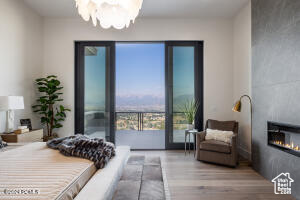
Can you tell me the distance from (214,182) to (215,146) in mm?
801

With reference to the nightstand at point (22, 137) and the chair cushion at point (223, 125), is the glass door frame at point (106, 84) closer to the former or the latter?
the nightstand at point (22, 137)

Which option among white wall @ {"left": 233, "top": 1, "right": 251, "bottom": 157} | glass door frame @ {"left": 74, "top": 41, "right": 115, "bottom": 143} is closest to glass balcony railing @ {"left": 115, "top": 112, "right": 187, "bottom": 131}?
glass door frame @ {"left": 74, "top": 41, "right": 115, "bottom": 143}

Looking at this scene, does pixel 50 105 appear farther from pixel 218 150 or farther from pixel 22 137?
pixel 218 150

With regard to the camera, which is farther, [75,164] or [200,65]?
[200,65]

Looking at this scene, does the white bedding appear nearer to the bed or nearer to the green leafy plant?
the bed

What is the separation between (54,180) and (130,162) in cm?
115

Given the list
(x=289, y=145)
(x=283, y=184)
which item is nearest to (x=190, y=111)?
(x=289, y=145)

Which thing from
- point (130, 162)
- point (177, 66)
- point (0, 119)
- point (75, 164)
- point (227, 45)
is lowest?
point (130, 162)

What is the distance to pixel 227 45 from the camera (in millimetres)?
4430

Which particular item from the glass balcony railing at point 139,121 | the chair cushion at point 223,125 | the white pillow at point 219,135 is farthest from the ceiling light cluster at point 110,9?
the glass balcony railing at point 139,121

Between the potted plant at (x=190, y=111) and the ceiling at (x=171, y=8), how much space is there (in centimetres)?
199

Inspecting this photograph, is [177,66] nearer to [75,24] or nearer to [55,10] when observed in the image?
[75,24]

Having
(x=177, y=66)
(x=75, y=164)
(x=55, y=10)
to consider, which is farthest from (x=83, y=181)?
(x=55, y=10)

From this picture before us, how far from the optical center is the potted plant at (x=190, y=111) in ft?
13.6
